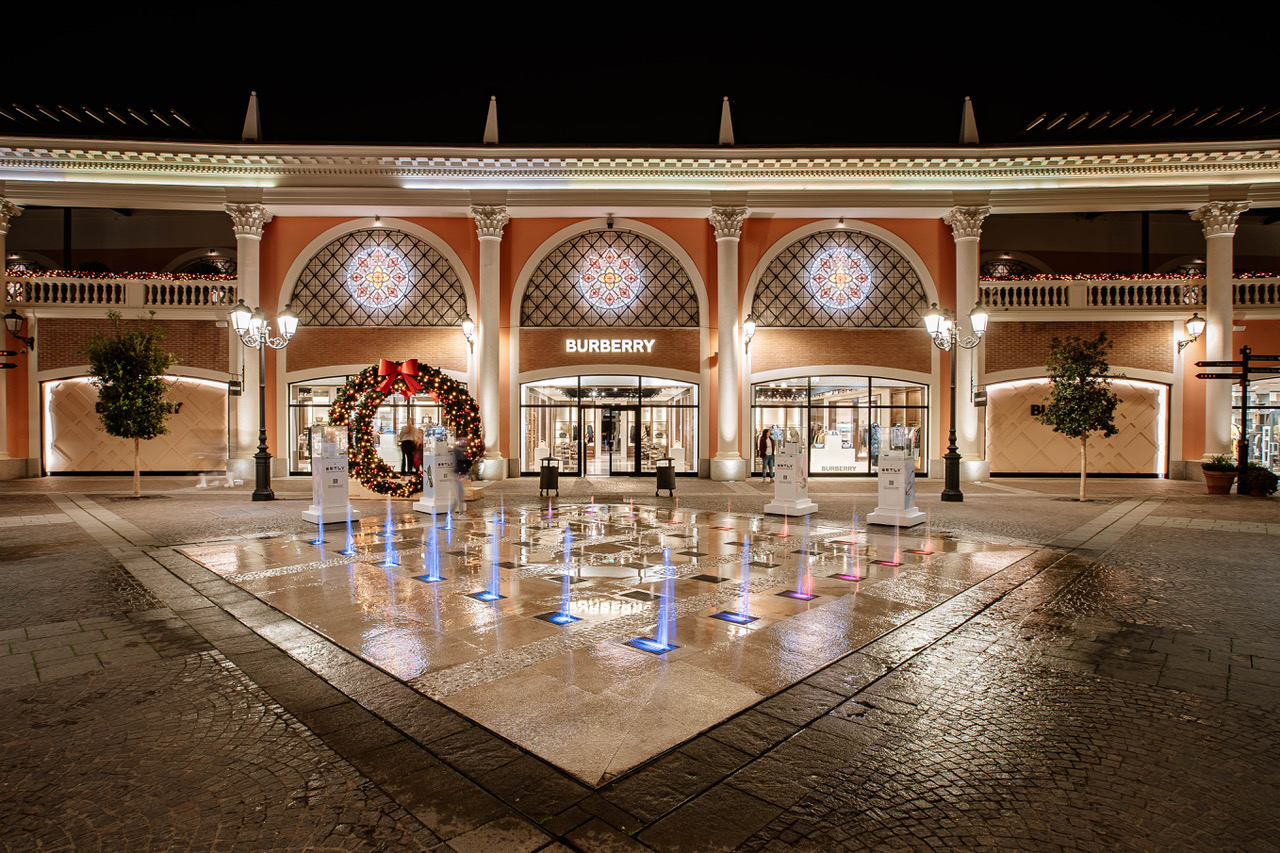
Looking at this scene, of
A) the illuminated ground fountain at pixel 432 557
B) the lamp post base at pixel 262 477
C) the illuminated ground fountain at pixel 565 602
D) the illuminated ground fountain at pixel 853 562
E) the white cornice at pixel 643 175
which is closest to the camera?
the illuminated ground fountain at pixel 565 602

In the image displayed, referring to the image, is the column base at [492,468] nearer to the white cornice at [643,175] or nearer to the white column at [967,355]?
the white cornice at [643,175]

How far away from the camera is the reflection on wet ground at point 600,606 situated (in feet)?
13.4

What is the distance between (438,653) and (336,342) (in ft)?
56.7

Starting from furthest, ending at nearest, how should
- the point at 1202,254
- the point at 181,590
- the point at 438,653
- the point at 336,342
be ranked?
1. the point at 1202,254
2. the point at 336,342
3. the point at 181,590
4. the point at 438,653

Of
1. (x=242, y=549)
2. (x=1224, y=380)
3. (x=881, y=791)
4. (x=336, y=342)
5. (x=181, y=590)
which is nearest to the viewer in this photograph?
(x=881, y=791)

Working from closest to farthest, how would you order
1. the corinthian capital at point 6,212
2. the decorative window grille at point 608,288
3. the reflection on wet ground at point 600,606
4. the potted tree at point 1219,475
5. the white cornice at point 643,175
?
the reflection on wet ground at point 600,606 < the potted tree at point 1219,475 < the white cornice at point 643,175 < the corinthian capital at point 6,212 < the decorative window grille at point 608,288

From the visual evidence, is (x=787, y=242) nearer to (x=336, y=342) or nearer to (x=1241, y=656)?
(x=336, y=342)

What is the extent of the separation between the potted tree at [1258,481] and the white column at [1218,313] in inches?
123

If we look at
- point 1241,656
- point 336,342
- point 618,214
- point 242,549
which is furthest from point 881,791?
point 336,342

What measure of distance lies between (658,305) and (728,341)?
2.58 m

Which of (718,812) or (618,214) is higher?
(618,214)

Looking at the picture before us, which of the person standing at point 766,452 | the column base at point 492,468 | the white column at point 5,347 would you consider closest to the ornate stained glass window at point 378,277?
the column base at point 492,468

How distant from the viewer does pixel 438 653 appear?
5023mm

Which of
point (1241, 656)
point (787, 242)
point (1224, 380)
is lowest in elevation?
point (1241, 656)
